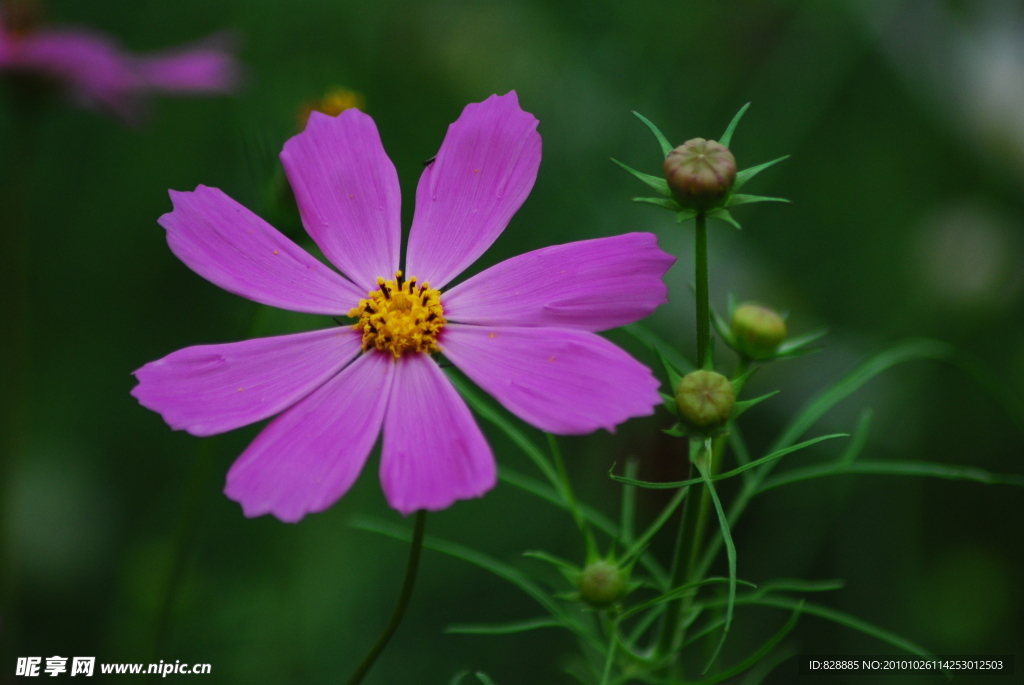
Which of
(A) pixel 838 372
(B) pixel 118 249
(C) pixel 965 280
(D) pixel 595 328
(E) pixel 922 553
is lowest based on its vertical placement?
(D) pixel 595 328

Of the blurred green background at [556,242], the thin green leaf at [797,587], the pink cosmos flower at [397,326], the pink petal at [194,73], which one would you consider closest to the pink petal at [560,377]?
the pink cosmos flower at [397,326]

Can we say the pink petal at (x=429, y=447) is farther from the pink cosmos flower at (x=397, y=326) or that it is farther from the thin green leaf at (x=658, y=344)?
the thin green leaf at (x=658, y=344)

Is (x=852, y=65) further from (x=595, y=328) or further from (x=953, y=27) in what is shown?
(x=595, y=328)

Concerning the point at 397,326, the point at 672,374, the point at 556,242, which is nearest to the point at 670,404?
the point at 672,374

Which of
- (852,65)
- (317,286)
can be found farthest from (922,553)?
(317,286)

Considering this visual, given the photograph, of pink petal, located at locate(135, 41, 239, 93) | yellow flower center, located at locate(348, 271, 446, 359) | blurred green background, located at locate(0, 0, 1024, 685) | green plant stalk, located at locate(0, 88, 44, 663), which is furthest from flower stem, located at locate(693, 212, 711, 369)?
pink petal, located at locate(135, 41, 239, 93)
